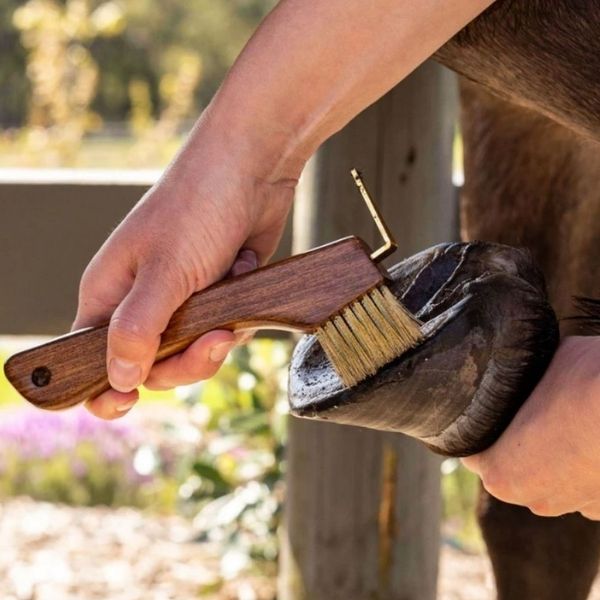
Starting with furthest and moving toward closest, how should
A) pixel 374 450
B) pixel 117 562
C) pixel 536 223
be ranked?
1. pixel 117 562
2. pixel 374 450
3. pixel 536 223

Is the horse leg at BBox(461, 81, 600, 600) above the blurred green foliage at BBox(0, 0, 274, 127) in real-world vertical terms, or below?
below

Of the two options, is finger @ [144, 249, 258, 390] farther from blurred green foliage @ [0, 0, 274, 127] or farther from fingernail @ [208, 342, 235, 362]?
blurred green foliage @ [0, 0, 274, 127]

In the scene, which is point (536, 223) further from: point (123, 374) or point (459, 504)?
point (459, 504)

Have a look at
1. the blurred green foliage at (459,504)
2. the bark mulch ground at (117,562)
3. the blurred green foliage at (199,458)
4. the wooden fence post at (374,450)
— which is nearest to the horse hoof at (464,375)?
the wooden fence post at (374,450)

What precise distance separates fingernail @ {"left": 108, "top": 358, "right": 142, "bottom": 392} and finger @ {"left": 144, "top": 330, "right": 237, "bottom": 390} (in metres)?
0.05

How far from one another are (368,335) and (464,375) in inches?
3.6

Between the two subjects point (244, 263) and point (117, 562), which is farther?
point (117, 562)

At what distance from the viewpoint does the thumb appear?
44.5 inches

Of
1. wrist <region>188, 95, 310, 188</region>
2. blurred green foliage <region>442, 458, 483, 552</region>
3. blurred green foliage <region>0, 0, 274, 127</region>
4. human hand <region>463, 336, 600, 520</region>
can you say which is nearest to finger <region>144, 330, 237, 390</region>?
wrist <region>188, 95, 310, 188</region>

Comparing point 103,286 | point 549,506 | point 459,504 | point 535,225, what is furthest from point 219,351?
point 459,504

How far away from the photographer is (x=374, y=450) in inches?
81.9

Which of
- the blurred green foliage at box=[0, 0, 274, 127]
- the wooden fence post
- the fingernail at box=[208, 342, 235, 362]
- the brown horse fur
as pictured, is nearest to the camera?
the fingernail at box=[208, 342, 235, 362]

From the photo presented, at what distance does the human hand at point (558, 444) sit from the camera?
1.08m

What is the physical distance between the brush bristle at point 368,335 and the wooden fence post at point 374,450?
0.85 meters
